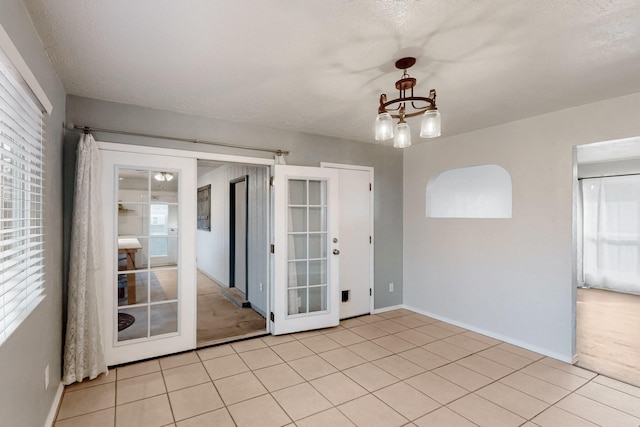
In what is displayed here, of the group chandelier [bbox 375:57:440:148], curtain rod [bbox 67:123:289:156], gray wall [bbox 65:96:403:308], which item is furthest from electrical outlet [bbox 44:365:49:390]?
chandelier [bbox 375:57:440:148]

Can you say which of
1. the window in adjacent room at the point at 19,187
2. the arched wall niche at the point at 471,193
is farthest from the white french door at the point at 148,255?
the arched wall niche at the point at 471,193

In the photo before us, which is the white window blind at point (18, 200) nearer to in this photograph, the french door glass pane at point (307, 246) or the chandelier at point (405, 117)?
the chandelier at point (405, 117)

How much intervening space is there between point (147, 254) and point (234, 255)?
2.73 meters

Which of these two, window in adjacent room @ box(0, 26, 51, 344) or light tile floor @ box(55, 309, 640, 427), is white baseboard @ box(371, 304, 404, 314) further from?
window in adjacent room @ box(0, 26, 51, 344)

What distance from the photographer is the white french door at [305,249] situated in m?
3.69

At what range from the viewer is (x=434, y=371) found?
2879mm

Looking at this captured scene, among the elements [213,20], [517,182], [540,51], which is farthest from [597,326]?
[213,20]

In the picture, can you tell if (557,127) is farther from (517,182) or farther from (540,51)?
(540,51)

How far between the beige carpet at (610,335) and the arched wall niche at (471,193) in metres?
1.65

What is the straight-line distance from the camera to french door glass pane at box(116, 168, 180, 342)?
296cm

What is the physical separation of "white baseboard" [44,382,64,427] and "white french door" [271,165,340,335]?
1907 mm

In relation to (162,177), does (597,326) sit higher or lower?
lower

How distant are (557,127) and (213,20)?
128 inches

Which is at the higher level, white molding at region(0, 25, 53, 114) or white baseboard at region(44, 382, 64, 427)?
white molding at region(0, 25, 53, 114)
